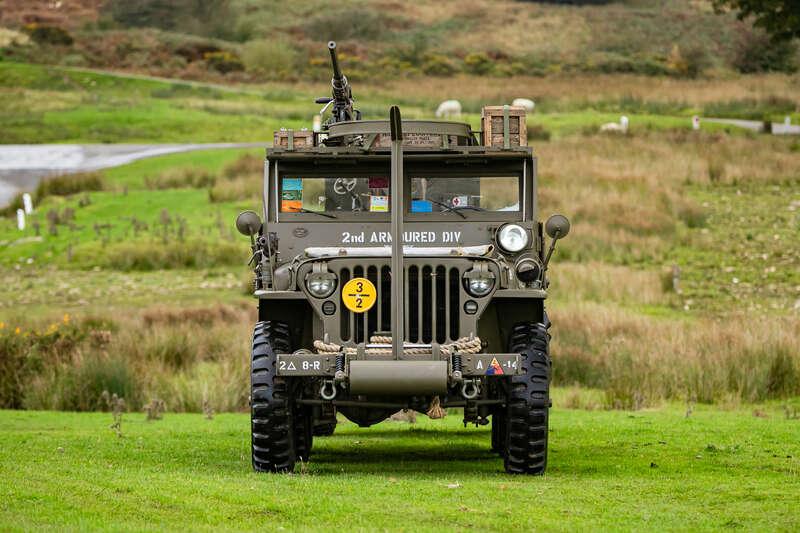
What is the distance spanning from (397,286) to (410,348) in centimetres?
53

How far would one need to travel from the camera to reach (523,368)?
13562 millimetres

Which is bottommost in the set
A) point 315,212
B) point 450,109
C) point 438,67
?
point 315,212

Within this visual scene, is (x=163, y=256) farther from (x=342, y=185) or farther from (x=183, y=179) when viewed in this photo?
(x=342, y=185)

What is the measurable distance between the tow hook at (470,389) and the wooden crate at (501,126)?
3.17 meters

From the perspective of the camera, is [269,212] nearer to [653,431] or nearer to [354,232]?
[354,232]

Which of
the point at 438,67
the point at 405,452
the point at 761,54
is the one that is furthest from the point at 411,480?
the point at 438,67

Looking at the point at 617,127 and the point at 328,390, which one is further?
the point at 617,127

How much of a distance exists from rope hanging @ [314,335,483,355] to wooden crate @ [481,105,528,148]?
9.19 feet

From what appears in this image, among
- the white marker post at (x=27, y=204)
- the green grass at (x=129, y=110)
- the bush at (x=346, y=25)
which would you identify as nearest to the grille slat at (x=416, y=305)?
the white marker post at (x=27, y=204)

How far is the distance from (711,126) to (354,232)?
42.0 meters

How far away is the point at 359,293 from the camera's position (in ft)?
44.0

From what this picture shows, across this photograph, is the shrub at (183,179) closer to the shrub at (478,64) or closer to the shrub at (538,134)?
the shrub at (538,134)

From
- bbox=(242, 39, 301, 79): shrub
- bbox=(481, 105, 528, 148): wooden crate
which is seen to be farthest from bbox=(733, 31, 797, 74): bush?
bbox=(481, 105, 528, 148): wooden crate

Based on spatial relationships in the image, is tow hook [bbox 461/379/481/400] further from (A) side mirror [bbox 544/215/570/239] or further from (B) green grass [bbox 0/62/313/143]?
(B) green grass [bbox 0/62/313/143]
